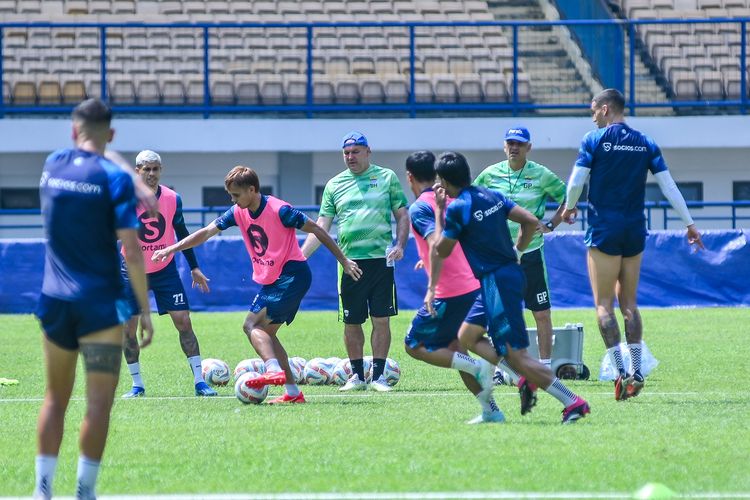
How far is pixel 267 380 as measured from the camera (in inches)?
382

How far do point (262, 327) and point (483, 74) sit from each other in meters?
17.5

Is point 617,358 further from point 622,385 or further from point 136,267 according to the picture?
point 136,267

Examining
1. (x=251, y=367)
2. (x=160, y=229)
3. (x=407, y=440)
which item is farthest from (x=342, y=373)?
(x=407, y=440)

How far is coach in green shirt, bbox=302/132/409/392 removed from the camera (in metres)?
11.4

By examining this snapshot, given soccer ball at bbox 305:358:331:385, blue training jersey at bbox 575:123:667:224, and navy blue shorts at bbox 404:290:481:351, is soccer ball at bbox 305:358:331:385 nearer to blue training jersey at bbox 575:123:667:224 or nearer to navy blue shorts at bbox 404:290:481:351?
navy blue shorts at bbox 404:290:481:351

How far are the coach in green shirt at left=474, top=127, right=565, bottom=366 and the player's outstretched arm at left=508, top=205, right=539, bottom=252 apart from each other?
2.64 meters

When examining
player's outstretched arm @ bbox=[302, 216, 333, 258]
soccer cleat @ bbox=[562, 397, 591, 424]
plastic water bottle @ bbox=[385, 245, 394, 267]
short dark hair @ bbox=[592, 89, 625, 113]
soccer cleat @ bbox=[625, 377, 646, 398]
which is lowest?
soccer cleat @ bbox=[625, 377, 646, 398]

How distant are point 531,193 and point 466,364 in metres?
3.08

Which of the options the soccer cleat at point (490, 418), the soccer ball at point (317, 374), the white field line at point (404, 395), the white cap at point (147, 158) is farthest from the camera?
the soccer ball at point (317, 374)

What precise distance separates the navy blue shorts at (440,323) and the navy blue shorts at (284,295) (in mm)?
1340

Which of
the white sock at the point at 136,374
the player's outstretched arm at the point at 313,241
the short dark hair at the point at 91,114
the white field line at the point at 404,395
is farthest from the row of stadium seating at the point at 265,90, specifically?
the short dark hair at the point at 91,114

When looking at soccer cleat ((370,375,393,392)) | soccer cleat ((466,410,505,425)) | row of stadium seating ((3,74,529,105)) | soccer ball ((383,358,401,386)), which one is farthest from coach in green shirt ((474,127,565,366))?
row of stadium seating ((3,74,529,105))

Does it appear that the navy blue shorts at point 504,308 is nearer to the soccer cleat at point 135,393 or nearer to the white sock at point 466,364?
the white sock at point 466,364

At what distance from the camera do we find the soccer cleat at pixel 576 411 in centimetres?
842
